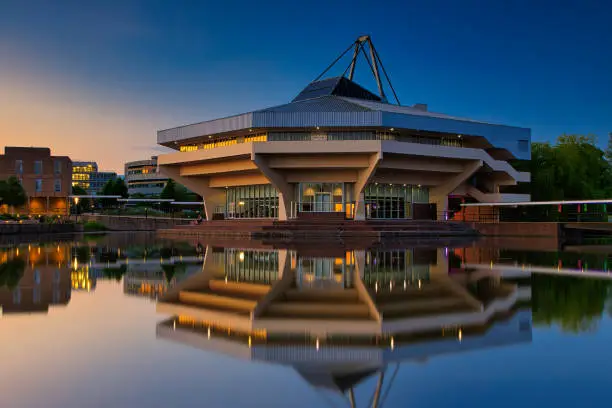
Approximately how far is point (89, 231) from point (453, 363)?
2464 inches

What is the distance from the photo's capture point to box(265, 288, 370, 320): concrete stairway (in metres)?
9.07

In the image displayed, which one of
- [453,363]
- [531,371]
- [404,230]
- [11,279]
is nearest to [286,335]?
[453,363]

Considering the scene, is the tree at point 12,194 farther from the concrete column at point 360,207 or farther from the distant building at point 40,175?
the concrete column at point 360,207

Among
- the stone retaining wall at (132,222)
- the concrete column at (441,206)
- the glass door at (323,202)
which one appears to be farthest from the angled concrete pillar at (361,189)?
the stone retaining wall at (132,222)

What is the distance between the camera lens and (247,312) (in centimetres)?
944

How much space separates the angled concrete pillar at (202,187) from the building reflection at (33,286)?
40200 mm

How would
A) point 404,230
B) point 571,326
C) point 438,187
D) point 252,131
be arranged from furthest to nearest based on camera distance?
point 438,187
point 252,131
point 404,230
point 571,326

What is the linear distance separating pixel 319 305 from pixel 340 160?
1527 inches

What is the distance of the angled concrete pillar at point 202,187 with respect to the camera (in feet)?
194

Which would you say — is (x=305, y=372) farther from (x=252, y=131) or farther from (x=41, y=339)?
(x=252, y=131)

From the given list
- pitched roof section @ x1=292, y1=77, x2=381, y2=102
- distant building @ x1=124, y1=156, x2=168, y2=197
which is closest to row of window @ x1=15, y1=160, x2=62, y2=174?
pitched roof section @ x1=292, y1=77, x2=381, y2=102

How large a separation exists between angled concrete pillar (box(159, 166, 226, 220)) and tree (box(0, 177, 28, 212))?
25.5 metres

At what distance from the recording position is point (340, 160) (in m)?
48.3

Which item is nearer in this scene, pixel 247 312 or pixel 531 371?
pixel 531 371
